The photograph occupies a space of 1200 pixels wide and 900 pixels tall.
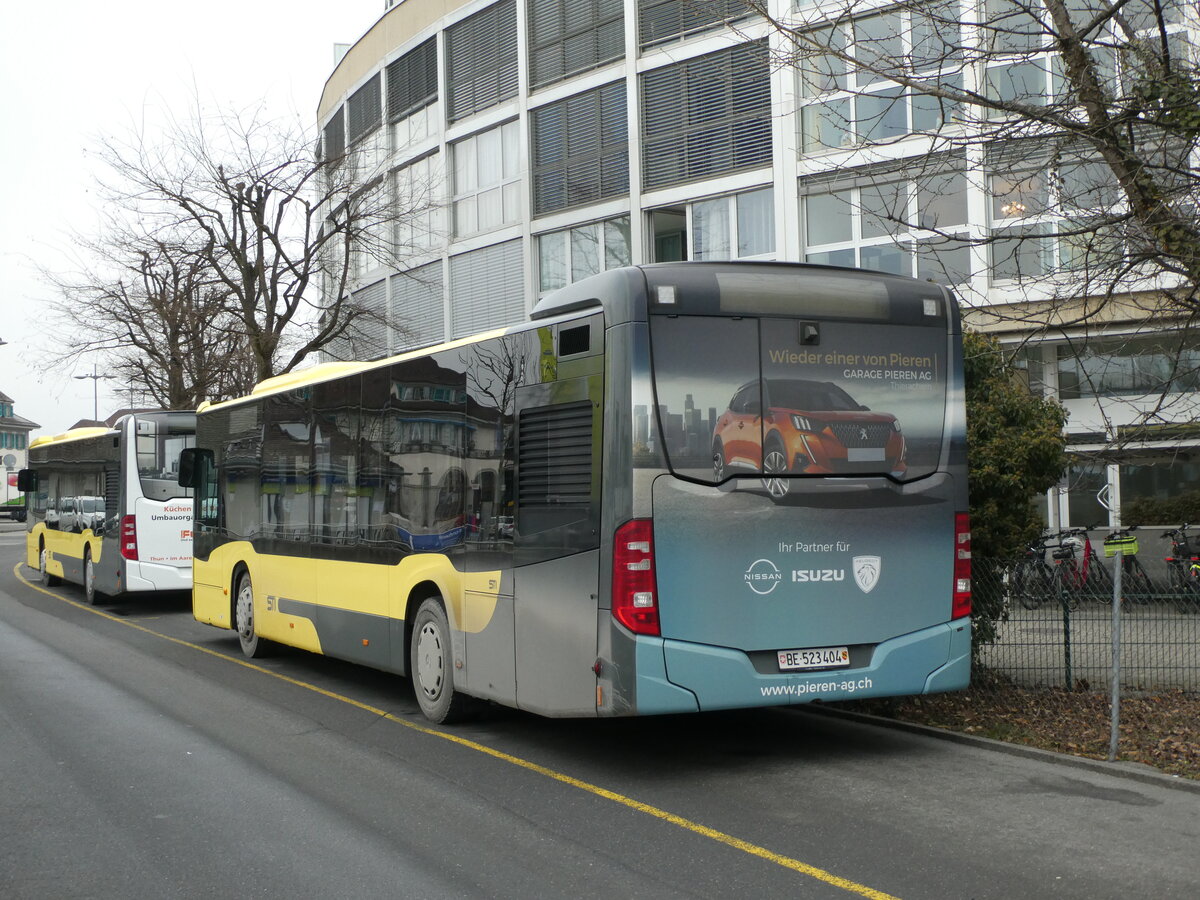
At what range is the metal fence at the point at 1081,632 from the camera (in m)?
9.60

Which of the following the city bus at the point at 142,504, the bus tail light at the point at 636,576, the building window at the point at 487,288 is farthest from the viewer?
the building window at the point at 487,288

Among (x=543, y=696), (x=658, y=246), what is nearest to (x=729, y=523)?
(x=543, y=696)

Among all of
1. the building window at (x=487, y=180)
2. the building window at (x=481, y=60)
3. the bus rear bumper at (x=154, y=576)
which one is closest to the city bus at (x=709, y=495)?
the bus rear bumper at (x=154, y=576)

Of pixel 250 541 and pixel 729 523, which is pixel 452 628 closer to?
pixel 729 523

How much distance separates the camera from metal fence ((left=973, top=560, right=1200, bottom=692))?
31.5 feet

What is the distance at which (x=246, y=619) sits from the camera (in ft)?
46.1

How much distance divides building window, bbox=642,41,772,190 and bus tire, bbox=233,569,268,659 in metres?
13.7

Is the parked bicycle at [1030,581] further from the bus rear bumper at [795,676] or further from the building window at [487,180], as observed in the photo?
the building window at [487,180]

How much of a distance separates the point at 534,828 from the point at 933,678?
2.94m

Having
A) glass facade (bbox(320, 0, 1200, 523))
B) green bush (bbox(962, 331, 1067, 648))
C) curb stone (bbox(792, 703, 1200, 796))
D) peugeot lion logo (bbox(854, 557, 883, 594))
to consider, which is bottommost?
curb stone (bbox(792, 703, 1200, 796))

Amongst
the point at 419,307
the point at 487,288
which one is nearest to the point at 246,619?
the point at 487,288

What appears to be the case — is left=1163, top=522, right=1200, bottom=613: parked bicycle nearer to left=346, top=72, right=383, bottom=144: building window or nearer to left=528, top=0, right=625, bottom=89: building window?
left=528, top=0, right=625, bottom=89: building window

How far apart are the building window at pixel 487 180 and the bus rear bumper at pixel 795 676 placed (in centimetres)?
2225

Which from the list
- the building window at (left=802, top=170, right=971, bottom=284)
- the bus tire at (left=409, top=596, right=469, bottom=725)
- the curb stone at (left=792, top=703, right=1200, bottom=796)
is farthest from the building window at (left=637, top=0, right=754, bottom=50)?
the curb stone at (left=792, top=703, right=1200, bottom=796)
